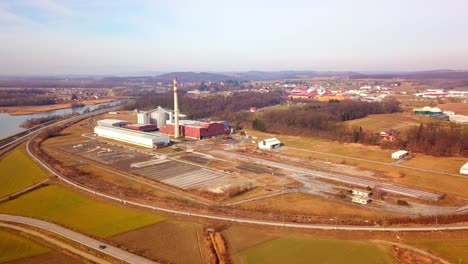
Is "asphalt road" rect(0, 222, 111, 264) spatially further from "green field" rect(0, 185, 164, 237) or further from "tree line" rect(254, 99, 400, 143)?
"tree line" rect(254, 99, 400, 143)

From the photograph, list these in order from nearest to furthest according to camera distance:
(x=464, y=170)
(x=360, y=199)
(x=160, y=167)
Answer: (x=360, y=199) → (x=464, y=170) → (x=160, y=167)

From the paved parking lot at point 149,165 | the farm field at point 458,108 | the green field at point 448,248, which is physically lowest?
the green field at point 448,248

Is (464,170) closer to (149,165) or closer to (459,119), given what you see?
(459,119)

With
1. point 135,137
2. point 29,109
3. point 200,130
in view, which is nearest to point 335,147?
point 200,130

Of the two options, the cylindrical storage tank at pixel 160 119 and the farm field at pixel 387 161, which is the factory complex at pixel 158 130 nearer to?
the cylindrical storage tank at pixel 160 119

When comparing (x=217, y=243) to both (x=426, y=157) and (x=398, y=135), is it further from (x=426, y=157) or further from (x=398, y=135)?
(x=398, y=135)

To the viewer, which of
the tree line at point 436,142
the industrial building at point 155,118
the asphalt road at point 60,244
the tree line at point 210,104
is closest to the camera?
the asphalt road at point 60,244

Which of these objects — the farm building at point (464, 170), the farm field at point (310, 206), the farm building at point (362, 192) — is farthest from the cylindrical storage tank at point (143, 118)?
the farm building at point (464, 170)
